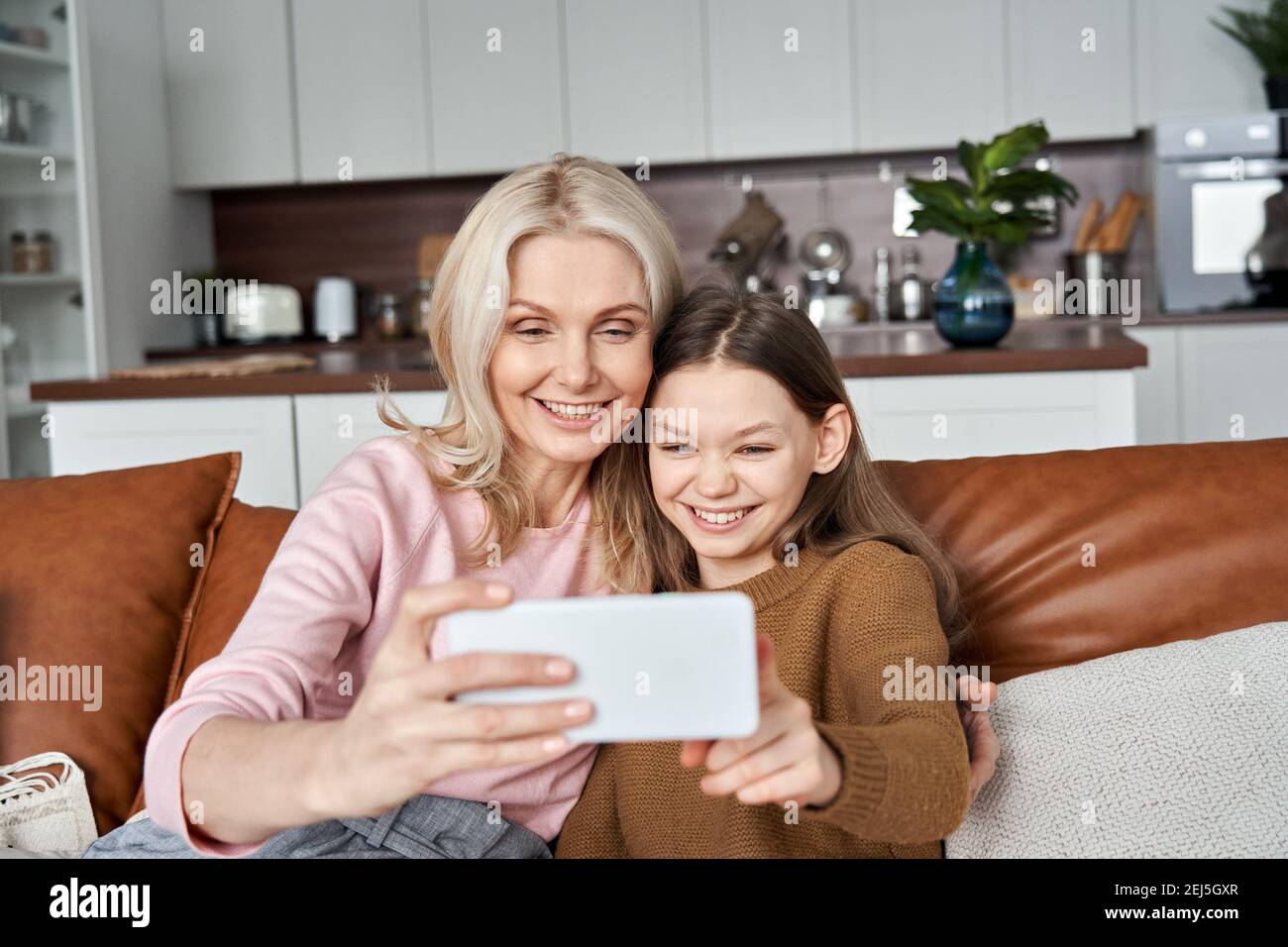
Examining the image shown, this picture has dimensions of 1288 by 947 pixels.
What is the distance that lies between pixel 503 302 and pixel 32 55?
10.8ft

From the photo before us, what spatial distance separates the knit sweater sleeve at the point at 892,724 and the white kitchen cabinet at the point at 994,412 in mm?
1564

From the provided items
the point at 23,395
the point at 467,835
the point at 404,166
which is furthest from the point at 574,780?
the point at 404,166

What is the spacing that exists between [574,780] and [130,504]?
0.71m

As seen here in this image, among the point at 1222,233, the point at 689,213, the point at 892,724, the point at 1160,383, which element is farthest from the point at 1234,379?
the point at 892,724

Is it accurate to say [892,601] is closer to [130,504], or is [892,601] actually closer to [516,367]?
[516,367]

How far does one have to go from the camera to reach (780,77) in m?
4.54

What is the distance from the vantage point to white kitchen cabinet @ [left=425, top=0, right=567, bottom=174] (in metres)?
4.60

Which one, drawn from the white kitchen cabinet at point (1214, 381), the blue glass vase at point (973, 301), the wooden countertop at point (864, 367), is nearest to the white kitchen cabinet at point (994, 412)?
the wooden countertop at point (864, 367)

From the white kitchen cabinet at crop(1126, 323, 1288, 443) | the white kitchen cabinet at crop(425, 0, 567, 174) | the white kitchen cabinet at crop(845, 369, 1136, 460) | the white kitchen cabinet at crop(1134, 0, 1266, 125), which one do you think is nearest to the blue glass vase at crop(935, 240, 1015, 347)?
the white kitchen cabinet at crop(845, 369, 1136, 460)

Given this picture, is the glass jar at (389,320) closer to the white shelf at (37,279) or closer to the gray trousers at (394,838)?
the white shelf at (37,279)

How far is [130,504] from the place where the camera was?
1.70 m

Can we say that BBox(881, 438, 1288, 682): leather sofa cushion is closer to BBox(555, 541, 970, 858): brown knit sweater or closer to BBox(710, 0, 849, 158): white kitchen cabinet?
BBox(555, 541, 970, 858): brown knit sweater

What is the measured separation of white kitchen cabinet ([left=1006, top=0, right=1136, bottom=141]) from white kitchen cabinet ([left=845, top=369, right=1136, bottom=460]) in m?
1.94

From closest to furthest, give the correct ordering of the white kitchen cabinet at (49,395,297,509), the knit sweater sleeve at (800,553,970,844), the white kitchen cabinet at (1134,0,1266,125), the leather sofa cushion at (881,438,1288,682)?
the knit sweater sleeve at (800,553,970,844), the leather sofa cushion at (881,438,1288,682), the white kitchen cabinet at (49,395,297,509), the white kitchen cabinet at (1134,0,1266,125)
